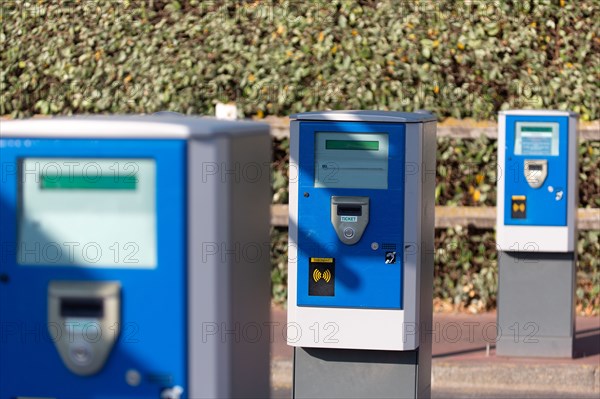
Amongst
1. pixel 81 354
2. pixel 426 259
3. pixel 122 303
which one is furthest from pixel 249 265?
pixel 426 259

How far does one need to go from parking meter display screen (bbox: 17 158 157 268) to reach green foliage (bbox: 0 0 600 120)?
7.45 metres

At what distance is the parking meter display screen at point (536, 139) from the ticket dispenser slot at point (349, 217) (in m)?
2.72

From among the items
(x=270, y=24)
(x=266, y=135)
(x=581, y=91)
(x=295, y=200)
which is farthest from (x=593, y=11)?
(x=266, y=135)

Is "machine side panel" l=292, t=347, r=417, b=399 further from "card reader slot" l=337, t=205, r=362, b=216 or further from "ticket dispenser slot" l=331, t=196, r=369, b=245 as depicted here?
"card reader slot" l=337, t=205, r=362, b=216

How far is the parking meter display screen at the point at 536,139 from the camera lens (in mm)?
8531

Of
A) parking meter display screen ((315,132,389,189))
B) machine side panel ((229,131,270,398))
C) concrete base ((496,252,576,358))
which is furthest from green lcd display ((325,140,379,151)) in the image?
concrete base ((496,252,576,358))

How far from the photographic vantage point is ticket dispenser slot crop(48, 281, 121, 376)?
371 cm

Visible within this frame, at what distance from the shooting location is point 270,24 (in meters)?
11.8

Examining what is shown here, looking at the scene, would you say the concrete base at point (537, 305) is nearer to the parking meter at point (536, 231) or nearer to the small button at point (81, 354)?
the parking meter at point (536, 231)

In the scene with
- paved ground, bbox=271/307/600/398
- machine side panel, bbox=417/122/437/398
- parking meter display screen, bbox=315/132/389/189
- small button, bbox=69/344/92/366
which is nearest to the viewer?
small button, bbox=69/344/92/366

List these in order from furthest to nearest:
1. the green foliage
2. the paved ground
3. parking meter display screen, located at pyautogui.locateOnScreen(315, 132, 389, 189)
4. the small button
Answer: the green foliage → the paved ground → parking meter display screen, located at pyautogui.locateOnScreen(315, 132, 389, 189) → the small button

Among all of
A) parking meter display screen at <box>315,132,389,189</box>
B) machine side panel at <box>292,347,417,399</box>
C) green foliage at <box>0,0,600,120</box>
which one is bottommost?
machine side panel at <box>292,347,417,399</box>

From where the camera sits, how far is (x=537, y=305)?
28.5 feet

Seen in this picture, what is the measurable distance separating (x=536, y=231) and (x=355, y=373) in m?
2.77
